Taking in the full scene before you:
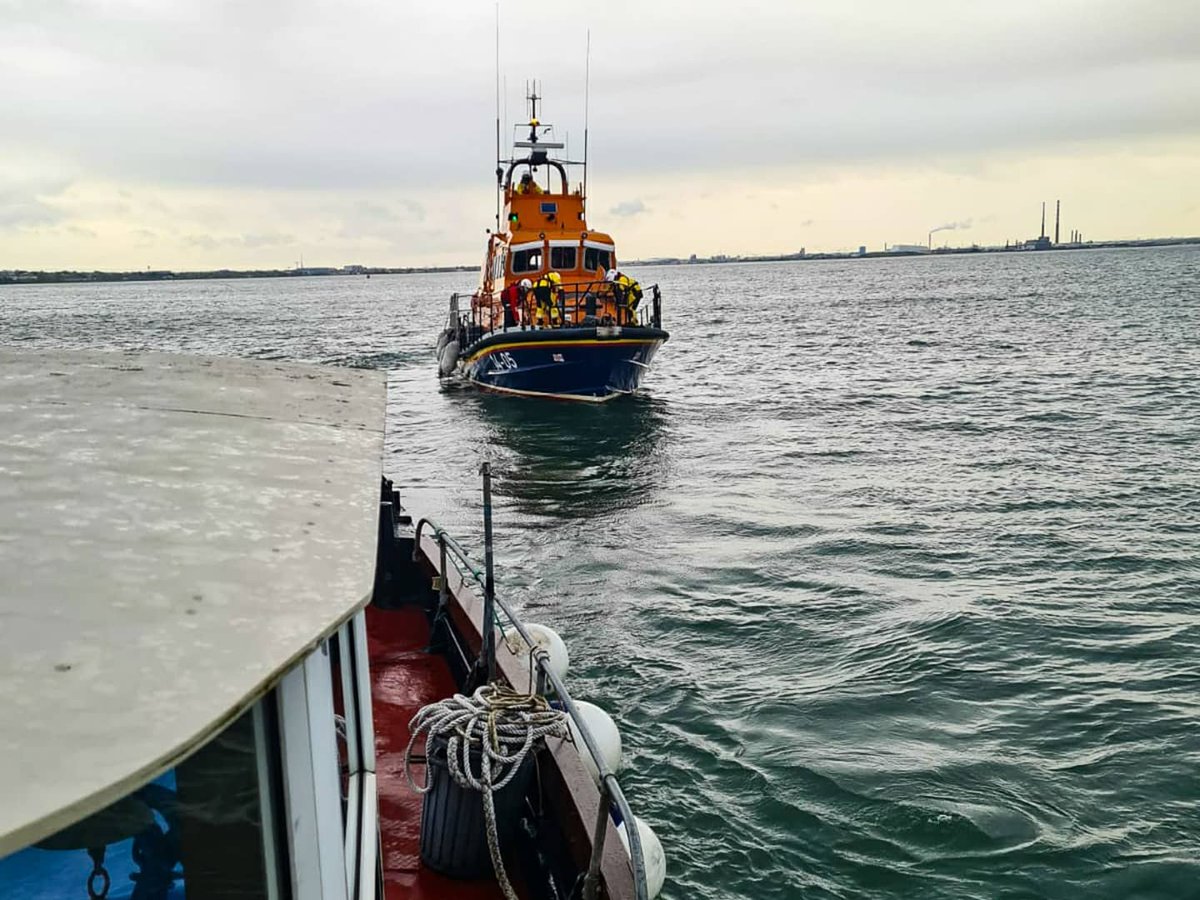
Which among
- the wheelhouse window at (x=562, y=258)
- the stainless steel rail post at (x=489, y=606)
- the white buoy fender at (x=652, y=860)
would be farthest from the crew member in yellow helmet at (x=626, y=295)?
the white buoy fender at (x=652, y=860)

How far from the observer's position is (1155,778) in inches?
278

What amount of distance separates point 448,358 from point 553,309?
8.01 m

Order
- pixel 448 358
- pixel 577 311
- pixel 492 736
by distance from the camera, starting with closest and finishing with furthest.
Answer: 1. pixel 492 736
2. pixel 577 311
3. pixel 448 358

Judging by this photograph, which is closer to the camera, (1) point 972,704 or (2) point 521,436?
(1) point 972,704

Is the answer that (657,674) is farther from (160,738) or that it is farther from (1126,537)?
(160,738)

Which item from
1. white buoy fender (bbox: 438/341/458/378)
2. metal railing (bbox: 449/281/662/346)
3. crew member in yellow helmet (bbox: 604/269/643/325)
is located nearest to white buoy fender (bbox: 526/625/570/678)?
metal railing (bbox: 449/281/662/346)

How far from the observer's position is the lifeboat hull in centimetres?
2320

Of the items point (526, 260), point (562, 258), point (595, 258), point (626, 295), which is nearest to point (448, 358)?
point (526, 260)

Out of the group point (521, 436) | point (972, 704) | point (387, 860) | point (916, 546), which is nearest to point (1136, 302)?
point (521, 436)

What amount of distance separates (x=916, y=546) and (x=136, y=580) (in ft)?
38.4

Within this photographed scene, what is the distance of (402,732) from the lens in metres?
5.84

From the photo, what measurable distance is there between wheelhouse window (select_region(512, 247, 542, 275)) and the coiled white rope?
74.8 ft

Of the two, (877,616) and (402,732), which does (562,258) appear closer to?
(877,616)

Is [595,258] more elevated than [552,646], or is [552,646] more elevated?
[595,258]
